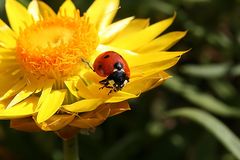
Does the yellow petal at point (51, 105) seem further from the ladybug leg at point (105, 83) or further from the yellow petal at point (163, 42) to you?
the yellow petal at point (163, 42)

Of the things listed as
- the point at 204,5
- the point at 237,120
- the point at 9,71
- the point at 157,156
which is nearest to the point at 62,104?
the point at 9,71

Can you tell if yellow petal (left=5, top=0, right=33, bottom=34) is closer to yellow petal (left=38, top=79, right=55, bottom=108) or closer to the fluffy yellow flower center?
the fluffy yellow flower center

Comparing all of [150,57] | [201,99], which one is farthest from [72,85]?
[201,99]

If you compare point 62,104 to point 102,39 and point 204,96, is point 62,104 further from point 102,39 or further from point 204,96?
point 204,96

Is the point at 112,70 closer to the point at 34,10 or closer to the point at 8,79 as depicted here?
the point at 8,79

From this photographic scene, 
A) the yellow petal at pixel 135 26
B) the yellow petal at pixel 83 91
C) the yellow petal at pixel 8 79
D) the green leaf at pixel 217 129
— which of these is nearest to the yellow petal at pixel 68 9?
the yellow petal at pixel 135 26

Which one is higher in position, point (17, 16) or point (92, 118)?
point (17, 16)
